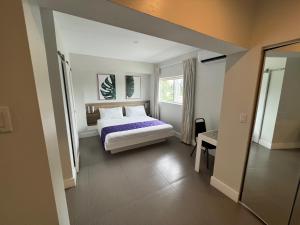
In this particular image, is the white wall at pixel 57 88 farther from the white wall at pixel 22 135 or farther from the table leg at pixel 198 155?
the table leg at pixel 198 155

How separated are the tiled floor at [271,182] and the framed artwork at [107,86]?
3937mm

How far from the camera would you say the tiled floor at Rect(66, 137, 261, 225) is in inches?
61.2

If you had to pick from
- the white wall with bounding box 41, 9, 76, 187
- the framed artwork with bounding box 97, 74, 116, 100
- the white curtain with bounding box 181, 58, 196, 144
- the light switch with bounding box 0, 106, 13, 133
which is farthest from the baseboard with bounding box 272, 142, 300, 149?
the framed artwork with bounding box 97, 74, 116, 100

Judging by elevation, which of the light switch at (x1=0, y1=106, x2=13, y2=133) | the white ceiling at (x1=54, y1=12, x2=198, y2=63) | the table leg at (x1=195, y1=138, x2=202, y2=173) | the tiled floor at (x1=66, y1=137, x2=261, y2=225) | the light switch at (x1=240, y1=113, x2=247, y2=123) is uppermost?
the white ceiling at (x1=54, y1=12, x2=198, y2=63)

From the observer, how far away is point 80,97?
3947 mm

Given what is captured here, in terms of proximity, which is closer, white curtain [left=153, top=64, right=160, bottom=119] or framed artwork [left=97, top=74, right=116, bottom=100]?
framed artwork [left=97, top=74, right=116, bottom=100]

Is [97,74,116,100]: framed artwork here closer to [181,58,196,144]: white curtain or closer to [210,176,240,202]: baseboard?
[181,58,196,144]: white curtain

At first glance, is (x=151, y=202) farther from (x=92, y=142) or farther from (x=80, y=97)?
(x=80, y=97)

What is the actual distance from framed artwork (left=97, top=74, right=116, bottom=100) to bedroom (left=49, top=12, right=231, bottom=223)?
3cm

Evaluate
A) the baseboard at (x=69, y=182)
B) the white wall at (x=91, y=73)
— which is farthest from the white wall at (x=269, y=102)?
the white wall at (x=91, y=73)

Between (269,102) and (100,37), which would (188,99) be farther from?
(100,37)

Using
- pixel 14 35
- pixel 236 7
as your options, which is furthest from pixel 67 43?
pixel 236 7

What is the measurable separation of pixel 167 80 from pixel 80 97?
2.82 meters

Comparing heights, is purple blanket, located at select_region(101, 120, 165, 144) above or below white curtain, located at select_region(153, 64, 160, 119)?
below
